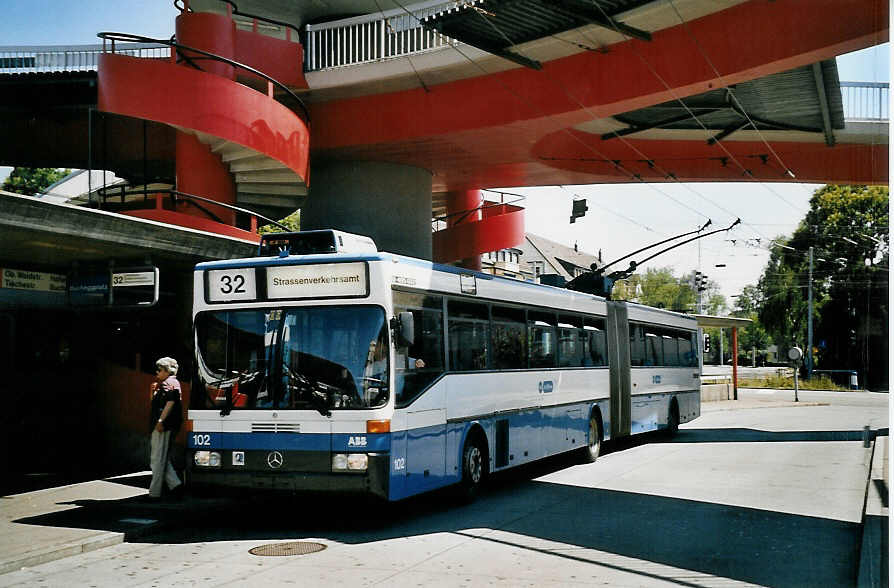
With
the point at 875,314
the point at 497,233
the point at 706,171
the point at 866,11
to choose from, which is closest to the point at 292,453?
the point at 875,314

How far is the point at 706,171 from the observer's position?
28297 mm

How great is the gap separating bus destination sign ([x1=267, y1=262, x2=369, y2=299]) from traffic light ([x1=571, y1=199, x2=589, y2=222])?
1810cm

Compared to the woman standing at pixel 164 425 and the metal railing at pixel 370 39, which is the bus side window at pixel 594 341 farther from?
the woman standing at pixel 164 425

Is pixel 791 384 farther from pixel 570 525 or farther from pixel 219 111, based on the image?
pixel 570 525

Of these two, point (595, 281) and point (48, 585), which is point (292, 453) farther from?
point (595, 281)

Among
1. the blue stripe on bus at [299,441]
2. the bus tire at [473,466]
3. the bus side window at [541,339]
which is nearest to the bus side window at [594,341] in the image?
the bus side window at [541,339]

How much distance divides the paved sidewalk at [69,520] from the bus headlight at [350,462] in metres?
2.16

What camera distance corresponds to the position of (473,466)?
1266cm

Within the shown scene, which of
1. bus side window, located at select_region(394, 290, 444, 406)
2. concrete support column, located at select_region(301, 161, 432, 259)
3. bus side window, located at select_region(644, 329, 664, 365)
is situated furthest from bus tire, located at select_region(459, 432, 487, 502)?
concrete support column, located at select_region(301, 161, 432, 259)

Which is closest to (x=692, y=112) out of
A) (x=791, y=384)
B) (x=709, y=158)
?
(x=709, y=158)

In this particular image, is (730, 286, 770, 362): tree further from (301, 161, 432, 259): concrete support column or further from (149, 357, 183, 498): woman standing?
(149, 357, 183, 498): woman standing

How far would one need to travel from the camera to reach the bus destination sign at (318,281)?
10.6 metres

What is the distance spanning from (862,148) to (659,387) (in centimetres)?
1000

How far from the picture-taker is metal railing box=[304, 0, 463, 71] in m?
22.3
